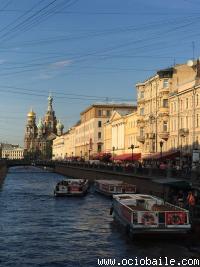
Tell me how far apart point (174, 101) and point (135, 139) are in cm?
2707

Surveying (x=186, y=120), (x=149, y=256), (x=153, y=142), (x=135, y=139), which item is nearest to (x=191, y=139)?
(x=186, y=120)

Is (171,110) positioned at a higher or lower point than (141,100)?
lower

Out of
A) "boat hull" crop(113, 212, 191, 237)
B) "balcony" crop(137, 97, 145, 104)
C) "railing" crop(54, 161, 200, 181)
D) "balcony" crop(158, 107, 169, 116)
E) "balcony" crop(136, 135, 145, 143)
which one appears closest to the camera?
"boat hull" crop(113, 212, 191, 237)

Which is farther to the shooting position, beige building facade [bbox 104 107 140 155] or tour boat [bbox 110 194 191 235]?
beige building facade [bbox 104 107 140 155]

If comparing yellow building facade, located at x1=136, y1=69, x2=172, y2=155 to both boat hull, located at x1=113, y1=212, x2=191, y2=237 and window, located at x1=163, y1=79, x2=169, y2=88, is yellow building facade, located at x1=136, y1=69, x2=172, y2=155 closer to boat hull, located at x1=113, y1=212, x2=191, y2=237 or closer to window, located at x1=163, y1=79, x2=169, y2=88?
window, located at x1=163, y1=79, x2=169, y2=88

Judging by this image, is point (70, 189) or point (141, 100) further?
point (141, 100)

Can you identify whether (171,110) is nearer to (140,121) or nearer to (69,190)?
(140,121)

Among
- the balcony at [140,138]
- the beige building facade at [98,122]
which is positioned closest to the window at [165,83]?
the balcony at [140,138]

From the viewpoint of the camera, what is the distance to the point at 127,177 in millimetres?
70625

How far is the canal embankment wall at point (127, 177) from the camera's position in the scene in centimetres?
5260

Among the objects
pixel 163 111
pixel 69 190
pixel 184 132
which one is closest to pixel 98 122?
pixel 163 111

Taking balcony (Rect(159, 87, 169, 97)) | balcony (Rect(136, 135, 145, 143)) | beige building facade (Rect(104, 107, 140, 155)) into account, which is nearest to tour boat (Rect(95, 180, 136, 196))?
balcony (Rect(159, 87, 169, 97))

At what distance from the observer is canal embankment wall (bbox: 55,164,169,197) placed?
5260 cm

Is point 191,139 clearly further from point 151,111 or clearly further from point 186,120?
point 151,111
